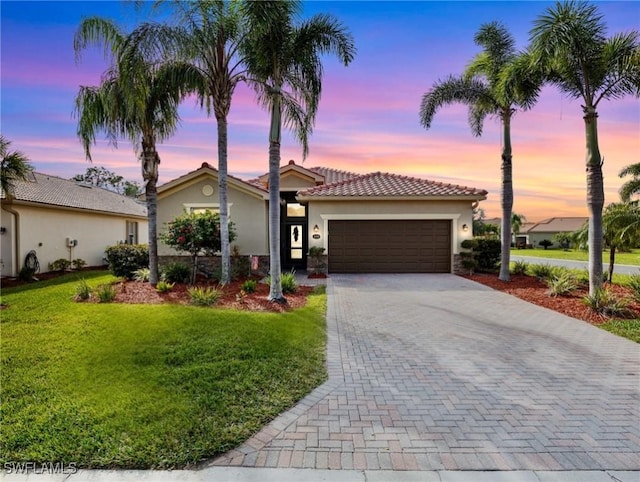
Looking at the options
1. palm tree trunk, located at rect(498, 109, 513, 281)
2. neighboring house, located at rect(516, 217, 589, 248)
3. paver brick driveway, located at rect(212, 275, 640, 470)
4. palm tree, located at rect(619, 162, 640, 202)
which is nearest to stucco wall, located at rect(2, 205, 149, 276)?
paver brick driveway, located at rect(212, 275, 640, 470)

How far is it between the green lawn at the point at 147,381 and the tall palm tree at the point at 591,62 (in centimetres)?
921

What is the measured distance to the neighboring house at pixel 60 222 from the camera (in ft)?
46.8

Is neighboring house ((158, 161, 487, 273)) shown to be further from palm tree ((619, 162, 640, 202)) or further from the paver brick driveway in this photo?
palm tree ((619, 162, 640, 202))

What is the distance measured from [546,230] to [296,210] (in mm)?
59559

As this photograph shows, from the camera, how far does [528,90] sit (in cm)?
1148

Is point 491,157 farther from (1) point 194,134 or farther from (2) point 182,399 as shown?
(2) point 182,399

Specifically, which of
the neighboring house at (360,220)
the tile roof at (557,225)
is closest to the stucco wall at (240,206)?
the neighboring house at (360,220)

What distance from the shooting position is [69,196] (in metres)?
18.6

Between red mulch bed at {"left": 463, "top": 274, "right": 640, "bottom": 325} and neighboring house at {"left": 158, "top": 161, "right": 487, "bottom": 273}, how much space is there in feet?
8.03

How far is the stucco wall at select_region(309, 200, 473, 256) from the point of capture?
1537 cm

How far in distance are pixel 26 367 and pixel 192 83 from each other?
344 inches

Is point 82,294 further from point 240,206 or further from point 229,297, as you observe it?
point 240,206

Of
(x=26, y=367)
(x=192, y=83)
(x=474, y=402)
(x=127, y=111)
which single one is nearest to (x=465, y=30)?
(x=192, y=83)

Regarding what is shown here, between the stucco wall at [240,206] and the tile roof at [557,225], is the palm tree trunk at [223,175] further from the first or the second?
the tile roof at [557,225]
